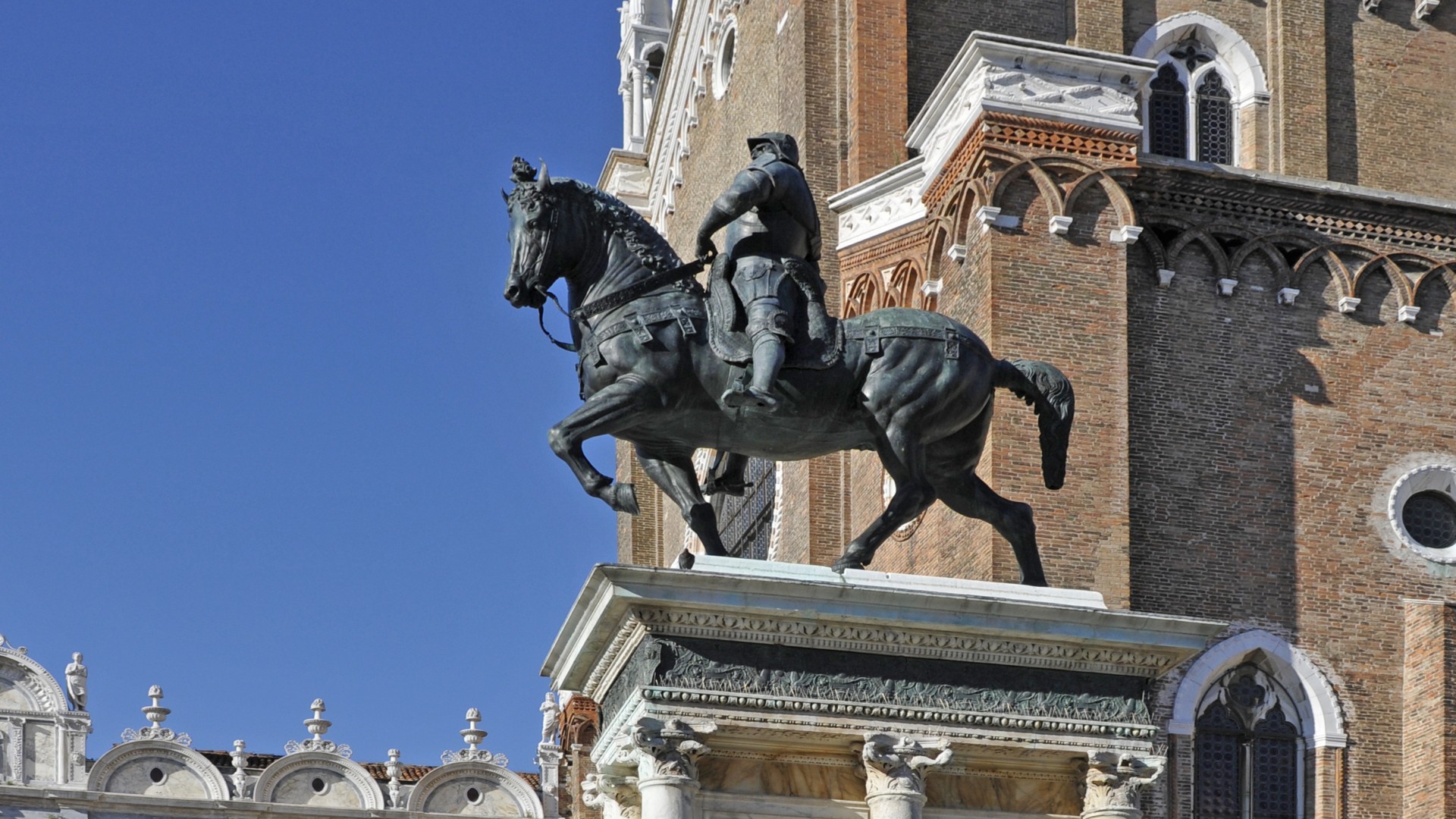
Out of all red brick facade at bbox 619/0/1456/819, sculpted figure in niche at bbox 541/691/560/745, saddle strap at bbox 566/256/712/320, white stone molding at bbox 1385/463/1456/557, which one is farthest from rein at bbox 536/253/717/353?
sculpted figure in niche at bbox 541/691/560/745

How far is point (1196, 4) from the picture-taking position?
25672 mm

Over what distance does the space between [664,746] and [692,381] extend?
2.08 meters

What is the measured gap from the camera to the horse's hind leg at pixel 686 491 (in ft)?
45.6

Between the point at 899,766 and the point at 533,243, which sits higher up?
the point at 533,243

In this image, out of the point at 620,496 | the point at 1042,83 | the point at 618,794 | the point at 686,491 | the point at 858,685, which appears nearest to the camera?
the point at 858,685

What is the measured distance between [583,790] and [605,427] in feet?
6.55

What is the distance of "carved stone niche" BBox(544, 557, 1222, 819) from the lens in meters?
12.9

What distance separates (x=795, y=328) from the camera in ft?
45.3

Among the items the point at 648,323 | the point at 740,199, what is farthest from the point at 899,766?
the point at 740,199

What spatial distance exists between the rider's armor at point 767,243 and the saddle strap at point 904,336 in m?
0.41

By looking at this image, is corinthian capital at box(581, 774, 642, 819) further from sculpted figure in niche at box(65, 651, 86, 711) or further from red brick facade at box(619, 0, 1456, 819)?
sculpted figure in niche at box(65, 651, 86, 711)

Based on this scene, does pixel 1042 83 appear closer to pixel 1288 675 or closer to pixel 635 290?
pixel 1288 675

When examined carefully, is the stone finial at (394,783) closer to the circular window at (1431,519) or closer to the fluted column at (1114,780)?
the circular window at (1431,519)

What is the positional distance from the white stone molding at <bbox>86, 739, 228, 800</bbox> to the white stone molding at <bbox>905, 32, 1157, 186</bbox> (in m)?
23.3
